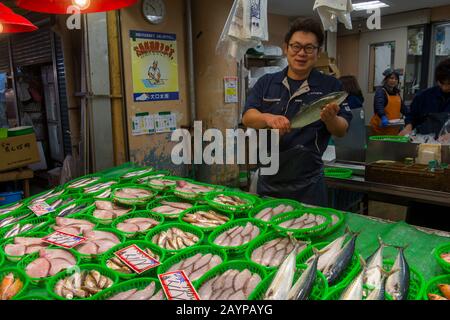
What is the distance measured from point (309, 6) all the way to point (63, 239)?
829 cm

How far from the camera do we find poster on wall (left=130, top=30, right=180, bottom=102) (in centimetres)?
460

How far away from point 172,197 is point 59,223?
77cm

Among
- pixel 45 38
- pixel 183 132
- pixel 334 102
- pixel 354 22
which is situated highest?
pixel 354 22

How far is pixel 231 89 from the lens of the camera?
5535 mm

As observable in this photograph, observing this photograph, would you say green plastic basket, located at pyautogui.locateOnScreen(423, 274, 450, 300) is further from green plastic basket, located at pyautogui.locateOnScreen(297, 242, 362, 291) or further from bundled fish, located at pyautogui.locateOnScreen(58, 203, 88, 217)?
bundled fish, located at pyautogui.locateOnScreen(58, 203, 88, 217)

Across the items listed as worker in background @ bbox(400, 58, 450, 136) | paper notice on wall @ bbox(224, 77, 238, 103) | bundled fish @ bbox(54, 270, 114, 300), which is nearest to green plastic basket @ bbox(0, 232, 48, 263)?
bundled fish @ bbox(54, 270, 114, 300)

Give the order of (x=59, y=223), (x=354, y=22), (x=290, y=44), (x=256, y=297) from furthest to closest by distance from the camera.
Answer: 1. (x=354, y=22)
2. (x=290, y=44)
3. (x=59, y=223)
4. (x=256, y=297)

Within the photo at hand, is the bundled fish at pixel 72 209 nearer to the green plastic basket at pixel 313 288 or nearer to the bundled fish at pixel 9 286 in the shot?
the bundled fish at pixel 9 286

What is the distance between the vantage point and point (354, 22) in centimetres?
1019

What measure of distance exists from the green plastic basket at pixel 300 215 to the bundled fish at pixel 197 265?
42 cm

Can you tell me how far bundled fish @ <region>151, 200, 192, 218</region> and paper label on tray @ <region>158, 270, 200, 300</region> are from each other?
0.75m

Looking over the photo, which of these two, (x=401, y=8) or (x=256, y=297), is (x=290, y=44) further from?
(x=401, y=8)

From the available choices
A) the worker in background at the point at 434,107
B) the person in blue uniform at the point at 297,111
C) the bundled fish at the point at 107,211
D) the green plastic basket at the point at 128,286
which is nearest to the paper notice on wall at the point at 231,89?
the worker in background at the point at 434,107
